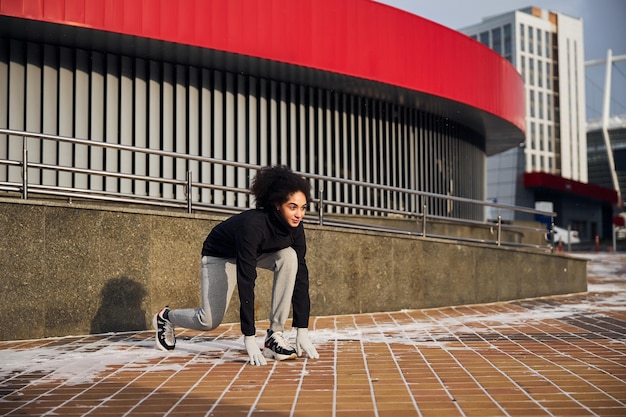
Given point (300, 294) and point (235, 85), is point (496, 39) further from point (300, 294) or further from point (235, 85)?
point (300, 294)

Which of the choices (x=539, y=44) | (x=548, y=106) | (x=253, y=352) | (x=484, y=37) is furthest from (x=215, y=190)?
(x=539, y=44)

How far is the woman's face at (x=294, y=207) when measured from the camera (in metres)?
5.48

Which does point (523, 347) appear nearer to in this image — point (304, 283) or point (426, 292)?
point (304, 283)

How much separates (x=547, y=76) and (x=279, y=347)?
90.3m

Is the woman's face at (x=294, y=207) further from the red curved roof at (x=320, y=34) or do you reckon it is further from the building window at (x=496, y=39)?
the building window at (x=496, y=39)

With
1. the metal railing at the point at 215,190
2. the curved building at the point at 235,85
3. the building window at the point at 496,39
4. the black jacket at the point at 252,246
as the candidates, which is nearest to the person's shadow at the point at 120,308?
the metal railing at the point at 215,190

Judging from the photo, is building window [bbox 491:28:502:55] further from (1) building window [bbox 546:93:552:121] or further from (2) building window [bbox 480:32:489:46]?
(1) building window [bbox 546:93:552:121]

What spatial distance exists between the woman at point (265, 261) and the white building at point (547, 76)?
80501 millimetres

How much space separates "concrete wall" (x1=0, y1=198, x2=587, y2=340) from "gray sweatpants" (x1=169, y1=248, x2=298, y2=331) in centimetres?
237

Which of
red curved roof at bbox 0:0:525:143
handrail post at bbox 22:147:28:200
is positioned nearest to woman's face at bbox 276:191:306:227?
handrail post at bbox 22:147:28:200

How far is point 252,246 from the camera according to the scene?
5.49 metres

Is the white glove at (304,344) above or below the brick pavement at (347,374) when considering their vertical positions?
above

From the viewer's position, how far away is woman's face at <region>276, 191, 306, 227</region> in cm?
548

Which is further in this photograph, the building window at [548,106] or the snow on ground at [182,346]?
the building window at [548,106]
